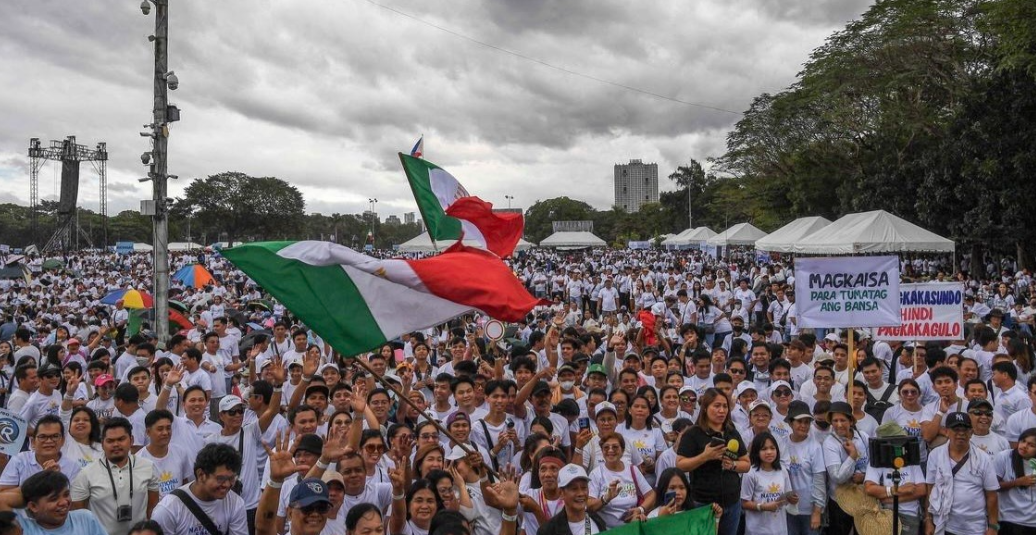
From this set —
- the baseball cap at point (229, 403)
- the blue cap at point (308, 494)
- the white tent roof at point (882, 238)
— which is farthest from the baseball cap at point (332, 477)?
the white tent roof at point (882, 238)

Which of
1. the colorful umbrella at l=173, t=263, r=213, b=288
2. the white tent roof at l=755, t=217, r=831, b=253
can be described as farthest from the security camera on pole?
the white tent roof at l=755, t=217, r=831, b=253

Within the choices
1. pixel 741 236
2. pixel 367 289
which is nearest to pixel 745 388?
pixel 367 289

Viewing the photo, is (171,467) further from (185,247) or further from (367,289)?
(185,247)

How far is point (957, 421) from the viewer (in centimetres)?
532

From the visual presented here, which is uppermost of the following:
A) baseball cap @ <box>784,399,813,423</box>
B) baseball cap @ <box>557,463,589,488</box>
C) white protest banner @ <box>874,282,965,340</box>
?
white protest banner @ <box>874,282,965,340</box>

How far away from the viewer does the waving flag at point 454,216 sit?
6.70m

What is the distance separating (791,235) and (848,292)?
18.7 metres

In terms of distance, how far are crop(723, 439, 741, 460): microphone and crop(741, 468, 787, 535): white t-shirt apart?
0.49 metres

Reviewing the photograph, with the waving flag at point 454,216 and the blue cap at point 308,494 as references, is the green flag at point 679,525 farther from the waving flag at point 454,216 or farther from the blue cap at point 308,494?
the waving flag at point 454,216

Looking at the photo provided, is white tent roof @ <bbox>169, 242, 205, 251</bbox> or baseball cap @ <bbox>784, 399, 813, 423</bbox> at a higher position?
white tent roof @ <bbox>169, 242, 205, 251</bbox>

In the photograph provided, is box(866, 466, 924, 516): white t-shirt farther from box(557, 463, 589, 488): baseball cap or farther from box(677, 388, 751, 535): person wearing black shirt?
box(557, 463, 589, 488): baseball cap

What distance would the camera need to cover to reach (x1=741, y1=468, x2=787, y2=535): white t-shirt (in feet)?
17.5

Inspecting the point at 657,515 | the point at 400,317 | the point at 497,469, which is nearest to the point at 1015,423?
the point at 657,515

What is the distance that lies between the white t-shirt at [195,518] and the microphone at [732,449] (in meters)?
3.14
